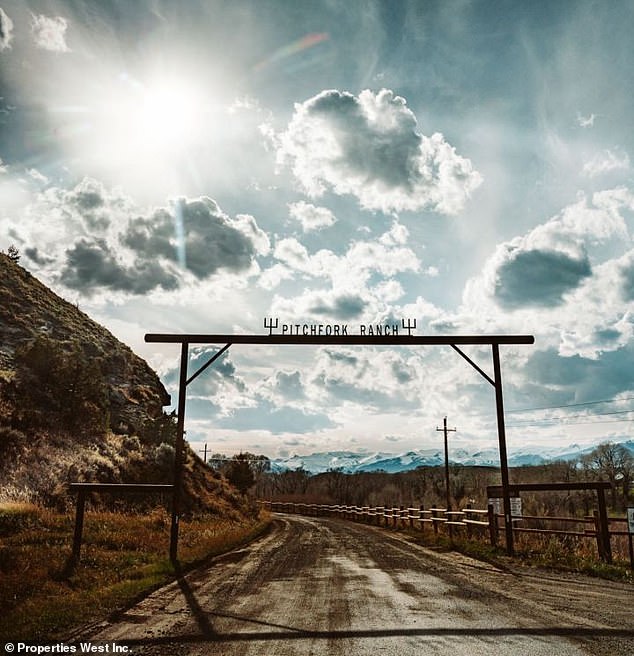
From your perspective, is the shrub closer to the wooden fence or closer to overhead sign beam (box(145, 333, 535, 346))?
overhead sign beam (box(145, 333, 535, 346))

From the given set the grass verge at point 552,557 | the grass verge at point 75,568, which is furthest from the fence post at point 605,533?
the grass verge at point 75,568

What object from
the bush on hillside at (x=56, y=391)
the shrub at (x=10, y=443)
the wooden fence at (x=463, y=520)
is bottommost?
the wooden fence at (x=463, y=520)

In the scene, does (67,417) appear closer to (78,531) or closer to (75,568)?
(78,531)

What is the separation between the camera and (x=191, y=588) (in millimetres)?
10242

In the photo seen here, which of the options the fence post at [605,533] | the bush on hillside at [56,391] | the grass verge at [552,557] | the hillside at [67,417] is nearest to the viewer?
the grass verge at [552,557]

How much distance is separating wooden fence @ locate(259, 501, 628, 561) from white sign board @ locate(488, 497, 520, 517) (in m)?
0.12

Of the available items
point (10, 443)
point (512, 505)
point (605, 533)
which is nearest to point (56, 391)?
point (10, 443)

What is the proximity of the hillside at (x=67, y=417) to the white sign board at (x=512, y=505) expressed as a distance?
47.0ft

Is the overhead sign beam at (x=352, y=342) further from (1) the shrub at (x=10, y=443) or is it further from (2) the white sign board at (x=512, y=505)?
(1) the shrub at (x=10, y=443)

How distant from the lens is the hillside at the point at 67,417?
20.8m

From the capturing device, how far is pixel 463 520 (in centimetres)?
2053

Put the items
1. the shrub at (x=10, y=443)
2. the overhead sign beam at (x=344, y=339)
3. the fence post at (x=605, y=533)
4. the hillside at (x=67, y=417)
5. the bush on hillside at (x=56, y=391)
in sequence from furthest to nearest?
the bush on hillside at (x=56, y=391)
the hillside at (x=67, y=417)
the shrub at (x=10, y=443)
the overhead sign beam at (x=344, y=339)
the fence post at (x=605, y=533)

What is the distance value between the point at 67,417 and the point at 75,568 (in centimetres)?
1680

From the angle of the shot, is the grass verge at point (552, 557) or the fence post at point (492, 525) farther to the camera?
the fence post at point (492, 525)
